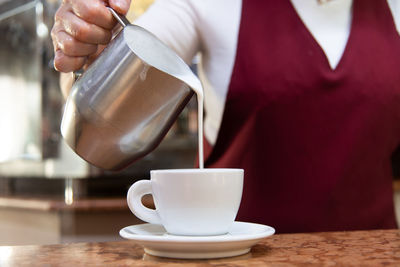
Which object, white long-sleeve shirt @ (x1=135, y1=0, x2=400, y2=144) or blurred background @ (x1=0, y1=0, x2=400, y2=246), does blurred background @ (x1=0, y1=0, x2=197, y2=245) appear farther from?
white long-sleeve shirt @ (x1=135, y1=0, x2=400, y2=144)

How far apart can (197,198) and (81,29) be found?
1.06 ft

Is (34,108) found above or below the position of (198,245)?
above

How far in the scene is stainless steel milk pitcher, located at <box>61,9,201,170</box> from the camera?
0.69 m

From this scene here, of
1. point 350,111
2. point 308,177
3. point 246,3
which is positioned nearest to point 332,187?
point 308,177

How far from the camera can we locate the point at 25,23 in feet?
9.80

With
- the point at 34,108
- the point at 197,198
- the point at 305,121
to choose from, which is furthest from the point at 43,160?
the point at 197,198

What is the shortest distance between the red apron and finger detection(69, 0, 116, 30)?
0.34 metres

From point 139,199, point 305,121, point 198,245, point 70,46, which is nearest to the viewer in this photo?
→ point 198,245

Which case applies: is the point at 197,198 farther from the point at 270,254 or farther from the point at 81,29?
the point at 81,29

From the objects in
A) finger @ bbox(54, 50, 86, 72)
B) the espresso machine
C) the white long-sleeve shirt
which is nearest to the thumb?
finger @ bbox(54, 50, 86, 72)

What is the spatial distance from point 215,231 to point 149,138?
→ 0.17 metres

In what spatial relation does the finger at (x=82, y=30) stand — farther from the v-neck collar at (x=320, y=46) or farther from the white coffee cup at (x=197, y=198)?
the v-neck collar at (x=320, y=46)

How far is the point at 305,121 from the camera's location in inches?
40.2

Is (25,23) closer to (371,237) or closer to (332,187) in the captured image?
(332,187)
